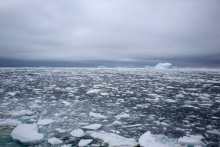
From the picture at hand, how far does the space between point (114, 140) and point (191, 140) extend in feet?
3.15

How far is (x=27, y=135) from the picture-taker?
1.61 meters

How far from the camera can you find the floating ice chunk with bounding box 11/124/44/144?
1.51 meters

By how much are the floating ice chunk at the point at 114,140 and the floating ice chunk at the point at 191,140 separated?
1.94 feet

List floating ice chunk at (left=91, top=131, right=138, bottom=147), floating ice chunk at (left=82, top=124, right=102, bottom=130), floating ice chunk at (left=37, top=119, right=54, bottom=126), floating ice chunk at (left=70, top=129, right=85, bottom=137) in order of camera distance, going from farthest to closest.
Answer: floating ice chunk at (left=37, top=119, right=54, bottom=126)
floating ice chunk at (left=82, top=124, right=102, bottom=130)
floating ice chunk at (left=70, top=129, right=85, bottom=137)
floating ice chunk at (left=91, top=131, right=138, bottom=147)

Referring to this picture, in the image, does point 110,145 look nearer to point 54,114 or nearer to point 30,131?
point 30,131

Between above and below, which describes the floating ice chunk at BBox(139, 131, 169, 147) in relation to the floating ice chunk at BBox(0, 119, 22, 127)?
above

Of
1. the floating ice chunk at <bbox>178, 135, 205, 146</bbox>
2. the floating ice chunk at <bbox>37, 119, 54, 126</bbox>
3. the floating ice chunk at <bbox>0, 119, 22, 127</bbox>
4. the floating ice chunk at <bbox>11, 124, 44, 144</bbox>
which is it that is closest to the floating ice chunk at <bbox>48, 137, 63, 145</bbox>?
the floating ice chunk at <bbox>11, 124, 44, 144</bbox>

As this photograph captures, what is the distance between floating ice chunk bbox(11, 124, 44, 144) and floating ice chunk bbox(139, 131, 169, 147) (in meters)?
1.23

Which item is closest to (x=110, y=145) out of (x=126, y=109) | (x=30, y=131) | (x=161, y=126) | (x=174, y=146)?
(x=174, y=146)

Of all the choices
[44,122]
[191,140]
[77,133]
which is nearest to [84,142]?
[77,133]

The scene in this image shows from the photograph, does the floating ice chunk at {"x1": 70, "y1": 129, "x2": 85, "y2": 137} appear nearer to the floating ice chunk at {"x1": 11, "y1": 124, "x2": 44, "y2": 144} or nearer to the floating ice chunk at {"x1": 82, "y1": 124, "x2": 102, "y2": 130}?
the floating ice chunk at {"x1": 82, "y1": 124, "x2": 102, "y2": 130}

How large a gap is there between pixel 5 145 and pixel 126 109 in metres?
2.08

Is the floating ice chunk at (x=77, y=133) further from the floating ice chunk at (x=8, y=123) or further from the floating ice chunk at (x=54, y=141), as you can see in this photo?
the floating ice chunk at (x=8, y=123)

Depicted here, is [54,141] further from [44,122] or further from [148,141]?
[148,141]
